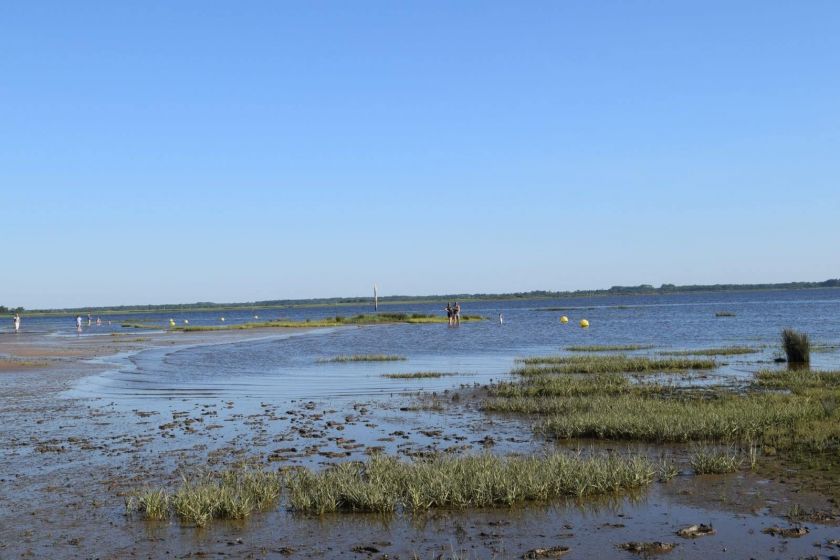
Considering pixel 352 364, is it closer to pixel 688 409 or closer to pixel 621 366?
pixel 621 366

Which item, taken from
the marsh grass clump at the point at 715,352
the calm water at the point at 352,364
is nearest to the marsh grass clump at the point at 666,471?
the calm water at the point at 352,364

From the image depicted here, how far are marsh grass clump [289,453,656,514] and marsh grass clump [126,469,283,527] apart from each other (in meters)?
0.46

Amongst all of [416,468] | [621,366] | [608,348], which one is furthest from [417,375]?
[416,468]

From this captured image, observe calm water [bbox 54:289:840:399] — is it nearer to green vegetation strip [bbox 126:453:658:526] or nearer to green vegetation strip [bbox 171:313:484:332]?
green vegetation strip [bbox 126:453:658:526]

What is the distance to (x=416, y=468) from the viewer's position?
1297 centimetres

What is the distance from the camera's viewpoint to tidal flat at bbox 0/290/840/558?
10.4m

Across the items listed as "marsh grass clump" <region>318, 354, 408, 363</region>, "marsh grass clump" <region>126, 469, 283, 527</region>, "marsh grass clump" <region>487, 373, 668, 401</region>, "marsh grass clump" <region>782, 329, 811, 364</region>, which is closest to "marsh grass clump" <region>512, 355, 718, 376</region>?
"marsh grass clump" <region>782, 329, 811, 364</region>

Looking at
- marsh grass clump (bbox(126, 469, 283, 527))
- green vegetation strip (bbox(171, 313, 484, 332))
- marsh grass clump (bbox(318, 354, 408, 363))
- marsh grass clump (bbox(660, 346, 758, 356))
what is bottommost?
marsh grass clump (bbox(660, 346, 758, 356))

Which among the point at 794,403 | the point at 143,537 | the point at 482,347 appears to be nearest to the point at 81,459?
the point at 143,537

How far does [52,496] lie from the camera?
13180 mm

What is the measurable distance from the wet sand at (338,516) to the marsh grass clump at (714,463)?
26 centimetres

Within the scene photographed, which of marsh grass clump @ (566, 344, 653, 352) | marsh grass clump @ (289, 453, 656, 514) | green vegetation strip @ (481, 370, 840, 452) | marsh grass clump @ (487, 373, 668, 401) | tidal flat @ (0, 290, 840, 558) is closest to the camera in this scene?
tidal flat @ (0, 290, 840, 558)

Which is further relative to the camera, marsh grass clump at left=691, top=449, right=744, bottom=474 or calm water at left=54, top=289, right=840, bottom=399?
calm water at left=54, top=289, right=840, bottom=399

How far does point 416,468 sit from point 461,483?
3.48 feet
